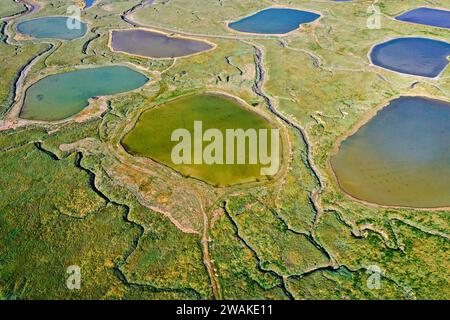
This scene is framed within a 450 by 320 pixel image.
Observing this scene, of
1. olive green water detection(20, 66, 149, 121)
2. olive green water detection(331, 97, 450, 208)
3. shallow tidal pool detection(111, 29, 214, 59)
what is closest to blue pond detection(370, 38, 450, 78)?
olive green water detection(331, 97, 450, 208)

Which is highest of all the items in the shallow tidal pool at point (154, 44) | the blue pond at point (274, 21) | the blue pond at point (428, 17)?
the blue pond at point (428, 17)

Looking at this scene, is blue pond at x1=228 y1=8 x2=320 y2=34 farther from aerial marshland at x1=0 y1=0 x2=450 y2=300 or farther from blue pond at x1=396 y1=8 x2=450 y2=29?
blue pond at x1=396 y1=8 x2=450 y2=29

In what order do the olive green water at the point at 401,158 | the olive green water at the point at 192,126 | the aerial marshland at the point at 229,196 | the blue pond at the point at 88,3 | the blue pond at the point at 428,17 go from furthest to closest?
the blue pond at the point at 88,3 < the blue pond at the point at 428,17 < the olive green water at the point at 192,126 < the olive green water at the point at 401,158 < the aerial marshland at the point at 229,196

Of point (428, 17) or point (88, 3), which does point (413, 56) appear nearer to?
point (428, 17)

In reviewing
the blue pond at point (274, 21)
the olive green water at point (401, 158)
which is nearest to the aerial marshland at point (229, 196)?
the olive green water at point (401, 158)

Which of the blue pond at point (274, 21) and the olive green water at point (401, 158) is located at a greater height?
the blue pond at point (274, 21)

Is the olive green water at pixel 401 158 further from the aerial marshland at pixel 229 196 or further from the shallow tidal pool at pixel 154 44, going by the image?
the shallow tidal pool at pixel 154 44
